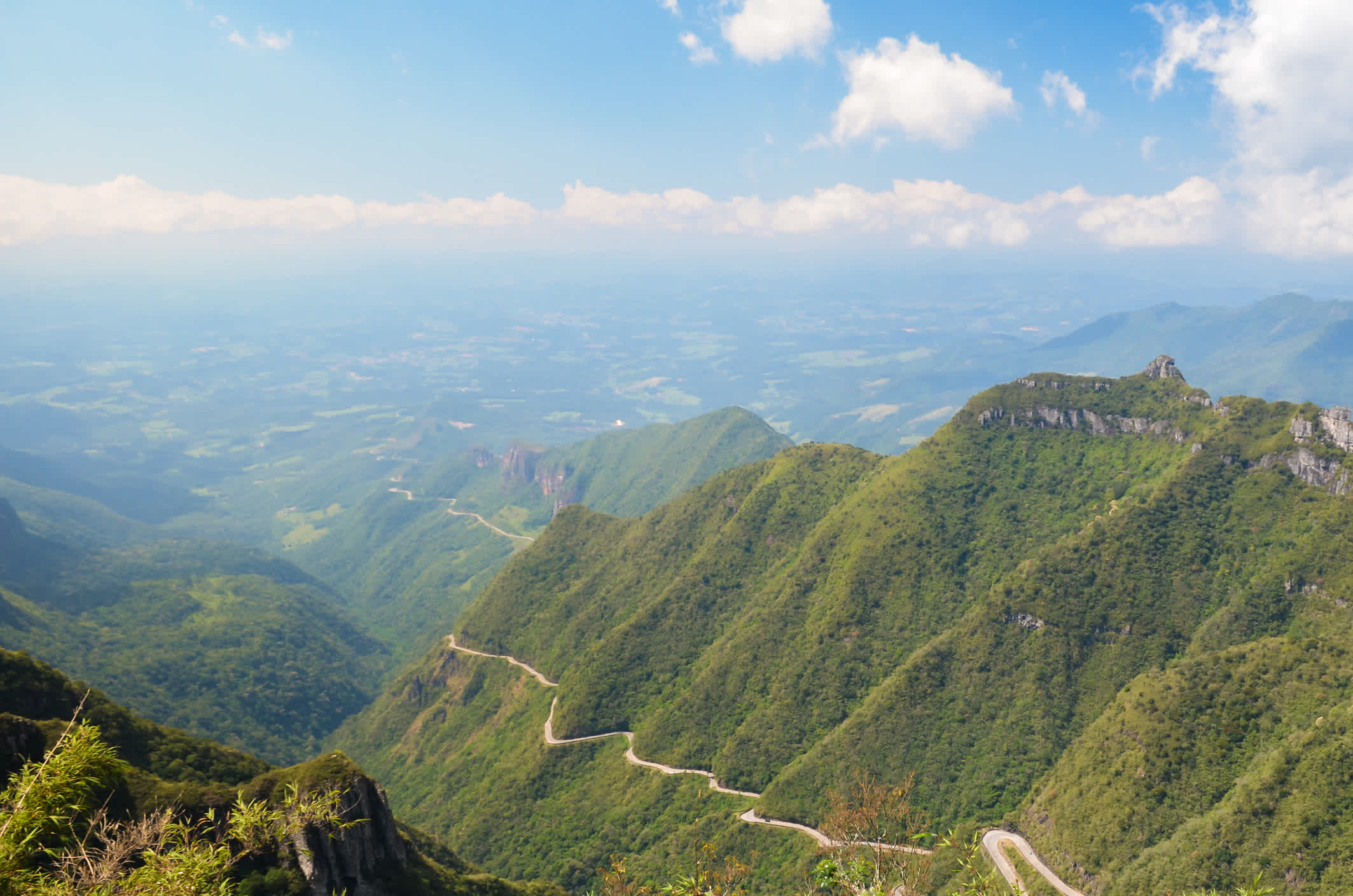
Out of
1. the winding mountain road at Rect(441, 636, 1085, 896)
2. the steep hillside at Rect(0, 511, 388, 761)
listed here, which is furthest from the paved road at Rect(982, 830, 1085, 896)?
the steep hillside at Rect(0, 511, 388, 761)

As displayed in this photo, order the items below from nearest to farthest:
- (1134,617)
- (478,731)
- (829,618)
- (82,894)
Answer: (82,894) → (1134,617) → (829,618) → (478,731)

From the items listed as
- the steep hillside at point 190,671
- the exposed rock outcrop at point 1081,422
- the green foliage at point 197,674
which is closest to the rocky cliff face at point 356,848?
the green foliage at point 197,674

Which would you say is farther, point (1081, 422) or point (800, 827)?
point (1081, 422)

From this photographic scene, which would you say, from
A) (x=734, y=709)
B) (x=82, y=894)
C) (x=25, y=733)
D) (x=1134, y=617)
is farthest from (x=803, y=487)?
(x=82, y=894)

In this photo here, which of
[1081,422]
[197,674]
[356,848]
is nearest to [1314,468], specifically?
[1081,422]

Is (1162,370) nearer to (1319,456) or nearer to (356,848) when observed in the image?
(1319,456)

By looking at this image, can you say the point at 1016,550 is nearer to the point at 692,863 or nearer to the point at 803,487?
the point at 803,487
